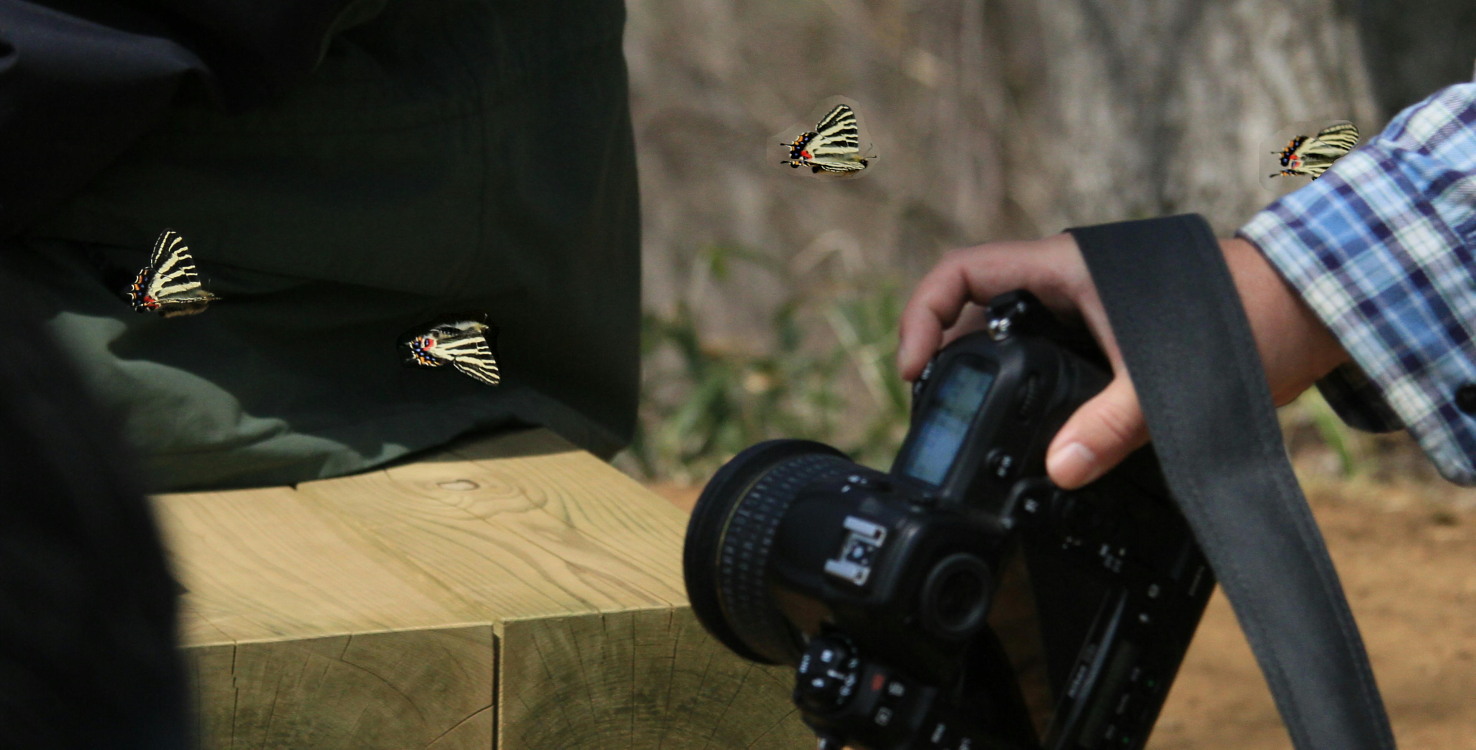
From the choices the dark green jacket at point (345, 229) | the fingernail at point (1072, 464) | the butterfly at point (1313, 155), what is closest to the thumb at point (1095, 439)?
the fingernail at point (1072, 464)

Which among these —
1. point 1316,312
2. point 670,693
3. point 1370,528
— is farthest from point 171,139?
point 1370,528

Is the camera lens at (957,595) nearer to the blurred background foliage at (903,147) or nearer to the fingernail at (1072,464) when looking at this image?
the fingernail at (1072,464)

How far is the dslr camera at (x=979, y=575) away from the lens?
1.08m

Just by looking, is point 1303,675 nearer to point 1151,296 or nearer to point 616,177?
point 1151,296

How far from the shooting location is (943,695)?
3.63ft

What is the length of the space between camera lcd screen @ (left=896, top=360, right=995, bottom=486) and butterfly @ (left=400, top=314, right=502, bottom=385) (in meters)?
0.69

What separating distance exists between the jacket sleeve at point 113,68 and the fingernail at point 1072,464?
800 millimetres

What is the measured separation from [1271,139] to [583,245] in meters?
2.38

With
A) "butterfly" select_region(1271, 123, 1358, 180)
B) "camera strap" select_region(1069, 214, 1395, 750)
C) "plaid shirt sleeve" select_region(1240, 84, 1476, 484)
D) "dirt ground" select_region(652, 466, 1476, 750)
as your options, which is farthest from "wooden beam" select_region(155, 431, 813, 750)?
"dirt ground" select_region(652, 466, 1476, 750)

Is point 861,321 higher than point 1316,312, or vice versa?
point 1316,312

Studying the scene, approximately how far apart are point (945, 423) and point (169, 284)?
0.80 meters

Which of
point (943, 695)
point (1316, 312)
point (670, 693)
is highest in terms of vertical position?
point (1316, 312)

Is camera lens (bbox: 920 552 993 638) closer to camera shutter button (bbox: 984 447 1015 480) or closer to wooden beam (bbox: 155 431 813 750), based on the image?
camera shutter button (bbox: 984 447 1015 480)

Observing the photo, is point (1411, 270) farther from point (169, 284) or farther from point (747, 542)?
point (169, 284)
